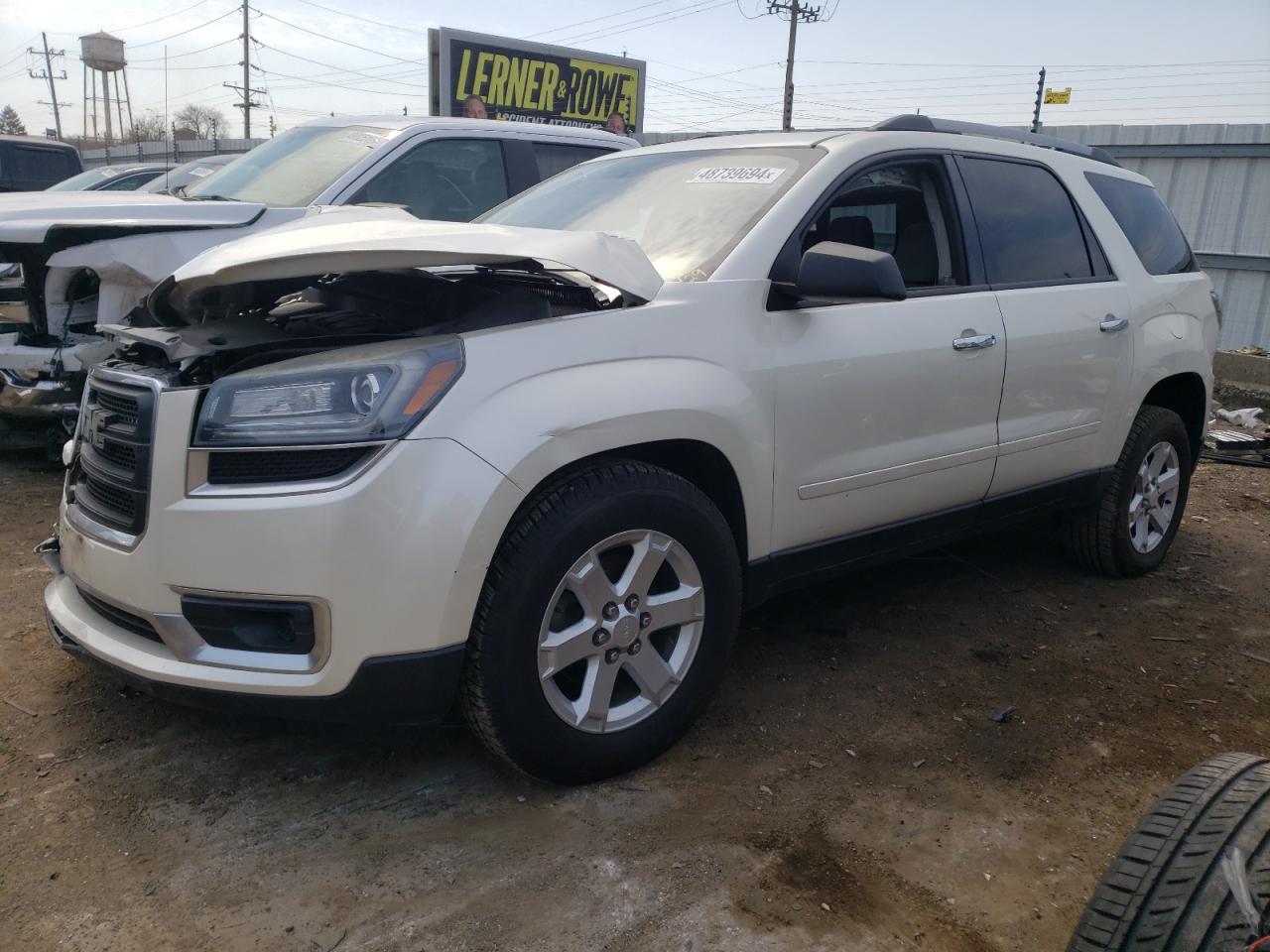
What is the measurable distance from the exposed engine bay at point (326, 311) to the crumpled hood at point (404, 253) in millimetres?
67

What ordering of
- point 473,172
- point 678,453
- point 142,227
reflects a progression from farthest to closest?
point 473,172, point 142,227, point 678,453

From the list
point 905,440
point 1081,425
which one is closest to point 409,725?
point 905,440

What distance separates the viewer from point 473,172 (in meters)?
5.77

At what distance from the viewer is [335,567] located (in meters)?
2.12

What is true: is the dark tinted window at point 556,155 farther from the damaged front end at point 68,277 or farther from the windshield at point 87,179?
the windshield at point 87,179

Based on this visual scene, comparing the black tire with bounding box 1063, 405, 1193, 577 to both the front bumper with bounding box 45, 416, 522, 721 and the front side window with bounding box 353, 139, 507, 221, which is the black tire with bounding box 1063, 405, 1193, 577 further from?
the front side window with bounding box 353, 139, 507, 221

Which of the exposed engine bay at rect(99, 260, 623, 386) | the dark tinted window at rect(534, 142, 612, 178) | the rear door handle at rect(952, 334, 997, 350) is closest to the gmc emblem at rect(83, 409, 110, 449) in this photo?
the exposed engine bay at rect(99, 260, 623, 386)

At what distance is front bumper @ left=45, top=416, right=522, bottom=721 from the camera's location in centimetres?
213

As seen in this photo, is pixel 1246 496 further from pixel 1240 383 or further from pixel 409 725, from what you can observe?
pixel 409 725

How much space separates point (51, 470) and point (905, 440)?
4614 millimetres

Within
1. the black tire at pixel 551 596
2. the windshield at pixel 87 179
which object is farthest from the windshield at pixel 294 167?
the windshield at pixel 87 179

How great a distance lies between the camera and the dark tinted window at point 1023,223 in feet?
11.9

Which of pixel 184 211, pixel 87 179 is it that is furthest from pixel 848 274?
pixel 87 179

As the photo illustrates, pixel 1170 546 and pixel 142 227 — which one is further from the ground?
pixel 142 227
